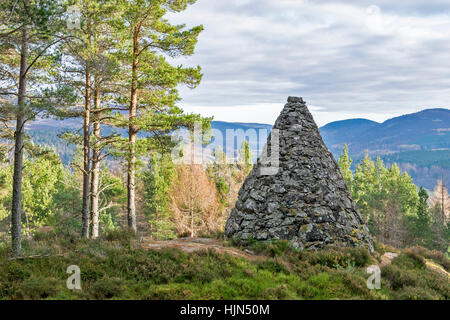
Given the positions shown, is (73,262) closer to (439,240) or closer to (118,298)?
(118,298)

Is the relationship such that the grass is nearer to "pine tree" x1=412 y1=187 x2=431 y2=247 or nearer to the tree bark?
the tree bark

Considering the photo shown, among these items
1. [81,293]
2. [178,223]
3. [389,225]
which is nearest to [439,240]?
[389,225]

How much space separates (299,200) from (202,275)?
4975 millimetres

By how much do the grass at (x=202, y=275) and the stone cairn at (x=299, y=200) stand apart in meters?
0.75

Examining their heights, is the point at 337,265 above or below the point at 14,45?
below

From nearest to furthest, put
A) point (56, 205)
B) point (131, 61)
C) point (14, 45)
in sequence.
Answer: point (14, 45) → point (131, 61) → point (56, 205)

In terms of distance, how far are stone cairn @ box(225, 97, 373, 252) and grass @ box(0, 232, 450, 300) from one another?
746mm

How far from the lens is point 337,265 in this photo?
9453 mm

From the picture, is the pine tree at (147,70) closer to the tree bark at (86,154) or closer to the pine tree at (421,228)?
the tree bark at (86,154)

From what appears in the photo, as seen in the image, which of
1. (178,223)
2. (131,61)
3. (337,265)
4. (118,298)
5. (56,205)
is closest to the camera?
(118,298)

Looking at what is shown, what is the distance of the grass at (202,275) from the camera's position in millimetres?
7418

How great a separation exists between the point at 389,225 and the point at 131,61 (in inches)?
1256

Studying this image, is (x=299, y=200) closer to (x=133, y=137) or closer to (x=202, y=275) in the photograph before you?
(x=202, y=275)

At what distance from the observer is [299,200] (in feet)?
38.0
